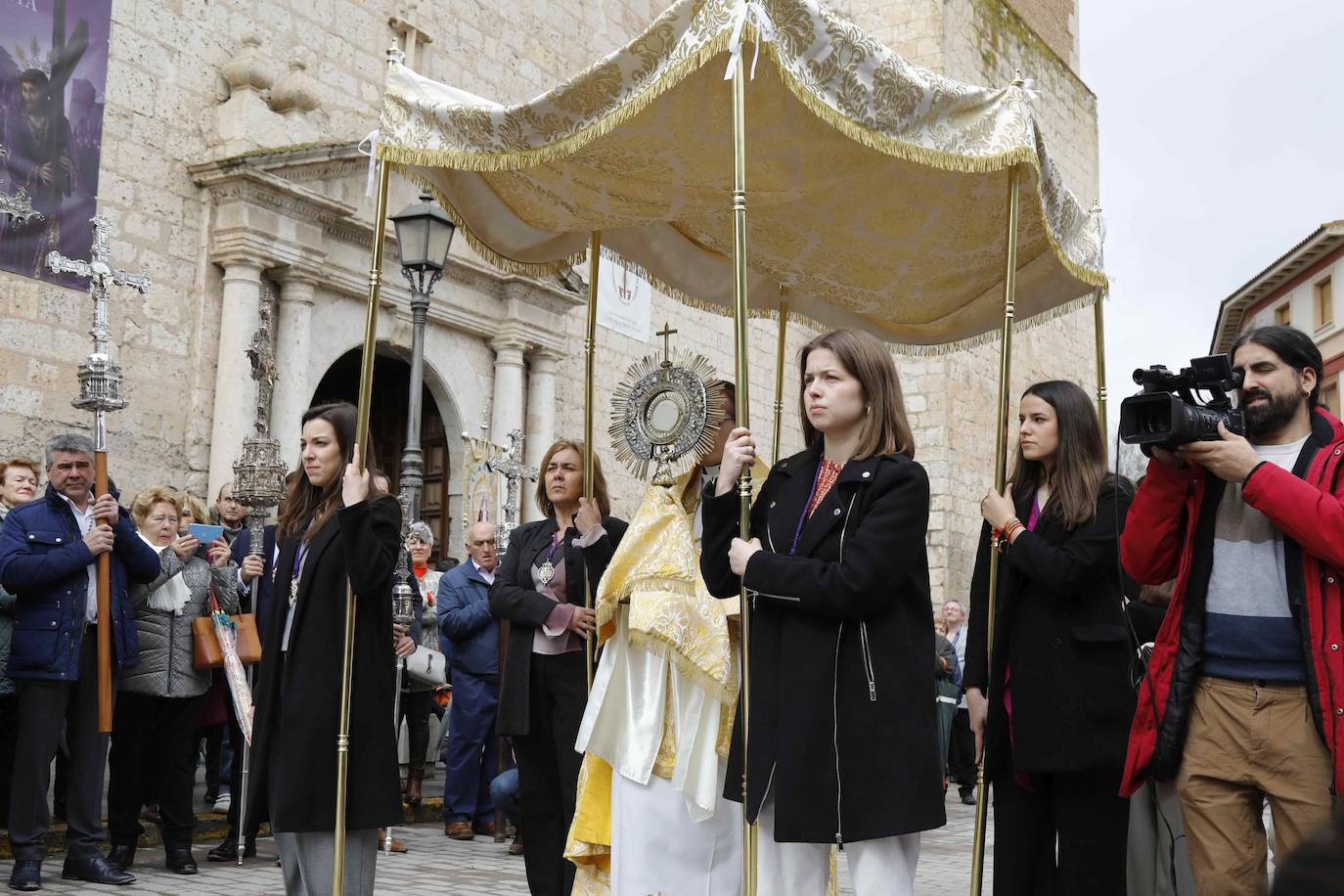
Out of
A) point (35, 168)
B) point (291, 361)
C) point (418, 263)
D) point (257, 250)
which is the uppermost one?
point (35, 168)

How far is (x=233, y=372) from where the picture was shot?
11562 mm

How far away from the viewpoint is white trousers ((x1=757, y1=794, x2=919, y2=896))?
338cm

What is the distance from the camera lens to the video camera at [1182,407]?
330 centimetres

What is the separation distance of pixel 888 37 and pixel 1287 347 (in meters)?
19.5

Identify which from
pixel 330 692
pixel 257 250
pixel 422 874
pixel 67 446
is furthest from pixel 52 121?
pixel 330 692

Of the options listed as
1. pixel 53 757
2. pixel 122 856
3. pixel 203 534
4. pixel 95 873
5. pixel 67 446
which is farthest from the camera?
pixel 203 534

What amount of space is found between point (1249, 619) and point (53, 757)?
508 centimetres

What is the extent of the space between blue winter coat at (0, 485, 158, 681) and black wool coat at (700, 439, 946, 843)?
3712mm

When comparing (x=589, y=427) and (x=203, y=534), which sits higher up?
(x=589, y=427)

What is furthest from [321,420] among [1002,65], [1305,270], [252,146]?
[1305,270]

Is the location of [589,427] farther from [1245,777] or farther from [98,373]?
[1245,777]

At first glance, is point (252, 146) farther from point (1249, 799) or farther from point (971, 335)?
point (1249, 799)

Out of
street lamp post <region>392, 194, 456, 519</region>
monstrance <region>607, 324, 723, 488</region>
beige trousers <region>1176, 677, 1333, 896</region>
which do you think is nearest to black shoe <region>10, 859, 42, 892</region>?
monstrance <region>607, 324, 723, 488</region>

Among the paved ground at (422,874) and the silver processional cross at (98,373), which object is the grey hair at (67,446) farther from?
the paved ground at (422,874)
